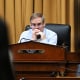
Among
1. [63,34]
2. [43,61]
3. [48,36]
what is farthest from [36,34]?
[43,61]

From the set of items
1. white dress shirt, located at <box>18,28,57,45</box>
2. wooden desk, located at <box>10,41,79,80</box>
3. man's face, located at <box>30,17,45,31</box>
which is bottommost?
wooden desk, located at <box>10,41,79,80</box>

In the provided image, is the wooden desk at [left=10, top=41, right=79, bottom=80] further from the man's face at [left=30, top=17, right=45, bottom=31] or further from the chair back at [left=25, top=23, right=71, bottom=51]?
the man's face at [left=30, top=17, right=45, bottom=31]

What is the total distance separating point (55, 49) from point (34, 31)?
45.0 inches

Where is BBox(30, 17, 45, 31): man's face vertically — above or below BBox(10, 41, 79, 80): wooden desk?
above

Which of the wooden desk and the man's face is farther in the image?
the man's face

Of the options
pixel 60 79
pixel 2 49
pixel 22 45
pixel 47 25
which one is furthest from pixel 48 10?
pixel 2 49

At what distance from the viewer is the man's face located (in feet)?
10.2

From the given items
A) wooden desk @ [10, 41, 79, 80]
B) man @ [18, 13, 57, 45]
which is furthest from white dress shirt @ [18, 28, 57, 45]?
wooden desk @ [10, 41, 79, 80]

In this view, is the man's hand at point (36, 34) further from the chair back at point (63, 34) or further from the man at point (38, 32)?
the chair back at point (63, 34)

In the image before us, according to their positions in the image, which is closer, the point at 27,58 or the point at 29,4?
the point at 27,58

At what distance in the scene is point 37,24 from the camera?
315 centimetres

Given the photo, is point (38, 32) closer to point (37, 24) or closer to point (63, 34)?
point (37, 24)

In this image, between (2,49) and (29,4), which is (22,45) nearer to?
(2,49)

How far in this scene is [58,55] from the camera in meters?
1.91
